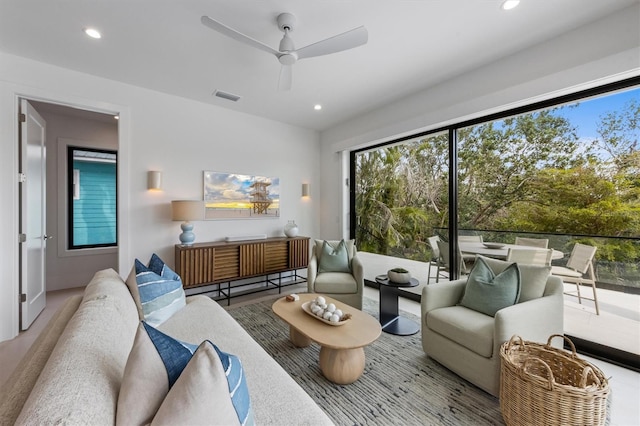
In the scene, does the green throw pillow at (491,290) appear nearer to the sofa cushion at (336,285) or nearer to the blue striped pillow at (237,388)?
the sofa cushion at (336,285)

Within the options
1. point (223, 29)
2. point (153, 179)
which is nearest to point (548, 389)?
point (223, 29)

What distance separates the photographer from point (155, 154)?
346cm

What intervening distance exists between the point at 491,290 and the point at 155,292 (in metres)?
2.58

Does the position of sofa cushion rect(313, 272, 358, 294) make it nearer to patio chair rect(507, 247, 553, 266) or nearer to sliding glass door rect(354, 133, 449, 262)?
sliding glass door rect(354, 133, 449, 262)

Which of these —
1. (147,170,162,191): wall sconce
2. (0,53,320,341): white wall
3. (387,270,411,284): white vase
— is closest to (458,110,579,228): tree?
(387,270,411,284): white vase

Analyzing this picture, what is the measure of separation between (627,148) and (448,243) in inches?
68.0

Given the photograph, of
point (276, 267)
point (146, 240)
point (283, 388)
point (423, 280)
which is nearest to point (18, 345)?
point (146, 240)

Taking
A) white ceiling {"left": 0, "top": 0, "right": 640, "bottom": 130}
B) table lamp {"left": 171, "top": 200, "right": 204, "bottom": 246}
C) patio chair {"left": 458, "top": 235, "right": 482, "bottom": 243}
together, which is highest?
white ceiling {"left": 0, "top": 0, "right": 640, "bottom": 130}

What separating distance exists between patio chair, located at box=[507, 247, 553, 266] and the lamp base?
12.4 ft

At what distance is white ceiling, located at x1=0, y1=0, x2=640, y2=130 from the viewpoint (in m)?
2.02

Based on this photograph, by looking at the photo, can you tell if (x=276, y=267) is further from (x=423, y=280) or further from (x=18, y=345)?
(x=18, y=345)

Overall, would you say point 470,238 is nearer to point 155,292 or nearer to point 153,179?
point 155,292

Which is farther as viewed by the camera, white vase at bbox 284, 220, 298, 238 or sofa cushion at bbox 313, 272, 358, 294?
white vase at bbox 284, 220, 298, 238

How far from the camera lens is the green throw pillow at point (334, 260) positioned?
11.4ft
